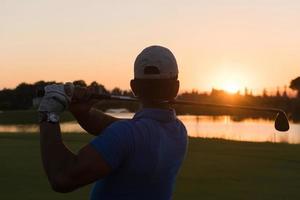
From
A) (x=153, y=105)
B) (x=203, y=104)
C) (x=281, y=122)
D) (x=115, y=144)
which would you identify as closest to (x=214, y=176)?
(x=281, y=122)

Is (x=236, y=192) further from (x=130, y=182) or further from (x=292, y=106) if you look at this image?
(x=292, y=106)

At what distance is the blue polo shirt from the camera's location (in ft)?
7.14

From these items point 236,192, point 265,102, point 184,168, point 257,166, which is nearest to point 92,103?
point 236,192

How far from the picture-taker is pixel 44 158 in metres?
2.17

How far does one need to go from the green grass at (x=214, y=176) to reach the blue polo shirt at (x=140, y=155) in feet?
18.7

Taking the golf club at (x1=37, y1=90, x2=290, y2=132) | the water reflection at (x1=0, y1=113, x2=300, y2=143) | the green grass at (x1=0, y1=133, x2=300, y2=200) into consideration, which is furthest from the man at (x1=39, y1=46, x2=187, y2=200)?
the water reflection at (x1=0, y1=113, x2=300, y2=143)

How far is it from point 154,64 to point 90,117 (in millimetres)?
641

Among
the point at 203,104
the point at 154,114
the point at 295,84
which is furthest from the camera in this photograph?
the point at 295,84

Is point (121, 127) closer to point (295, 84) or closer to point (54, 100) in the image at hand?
point (54, 100)

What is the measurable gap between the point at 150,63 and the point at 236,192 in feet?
21.6

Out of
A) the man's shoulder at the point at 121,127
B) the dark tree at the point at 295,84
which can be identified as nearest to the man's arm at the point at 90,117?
the man's shoulder at the point at 121,127

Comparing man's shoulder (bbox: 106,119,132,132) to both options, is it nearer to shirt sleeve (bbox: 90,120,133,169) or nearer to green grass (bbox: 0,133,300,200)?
shirt sleeve (bbox: 90,120,133,169)

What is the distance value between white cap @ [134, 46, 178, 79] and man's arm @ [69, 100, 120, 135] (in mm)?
489

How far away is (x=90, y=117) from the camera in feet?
9.48
